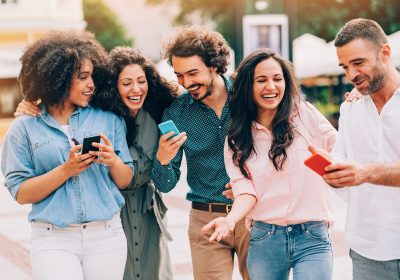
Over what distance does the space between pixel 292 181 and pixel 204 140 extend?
0.68 metres

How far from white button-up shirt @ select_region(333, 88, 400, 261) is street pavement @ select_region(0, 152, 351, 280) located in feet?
5.17

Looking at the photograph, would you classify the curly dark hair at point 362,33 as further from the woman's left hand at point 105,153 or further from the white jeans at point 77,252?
the white jeans at point 77,252

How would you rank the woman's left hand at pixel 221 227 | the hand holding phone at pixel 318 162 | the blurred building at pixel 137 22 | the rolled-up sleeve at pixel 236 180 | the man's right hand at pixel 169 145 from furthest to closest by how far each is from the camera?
the blurred building at pixel 137 22
the man's right hand at pixel 169 145
the rolled-up sleeve at pixel 236 180
the woman's left hand at pixel 221 227
the hand holding phone at pixel 318 162

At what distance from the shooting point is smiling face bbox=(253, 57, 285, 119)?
3.39 metres

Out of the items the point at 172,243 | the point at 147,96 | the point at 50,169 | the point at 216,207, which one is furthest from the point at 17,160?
the point at 172,243

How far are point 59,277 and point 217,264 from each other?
0.98m

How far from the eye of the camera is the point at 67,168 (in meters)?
3.26

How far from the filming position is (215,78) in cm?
385

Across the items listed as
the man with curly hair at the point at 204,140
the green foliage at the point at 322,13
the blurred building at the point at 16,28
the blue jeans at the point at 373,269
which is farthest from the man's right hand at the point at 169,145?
the blurred building at the point at 16,28

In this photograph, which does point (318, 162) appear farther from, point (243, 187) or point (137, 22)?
point (137, 22)

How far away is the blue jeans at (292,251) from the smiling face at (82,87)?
1.13m

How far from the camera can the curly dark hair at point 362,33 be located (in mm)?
3111

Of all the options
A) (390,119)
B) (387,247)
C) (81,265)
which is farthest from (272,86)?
(81,265)

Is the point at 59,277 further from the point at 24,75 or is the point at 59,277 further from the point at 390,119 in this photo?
the point at 390,119
